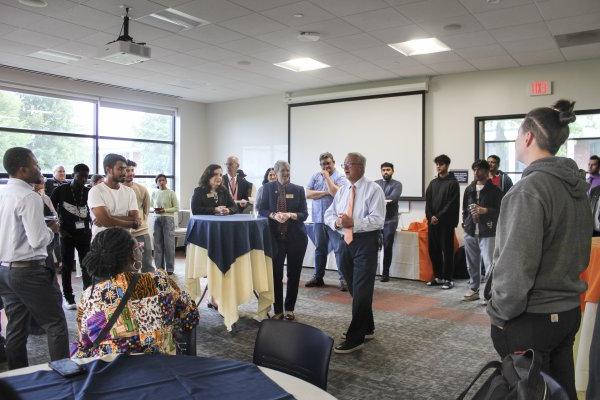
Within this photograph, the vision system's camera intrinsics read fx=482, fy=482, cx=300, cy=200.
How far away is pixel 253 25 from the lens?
219 inches

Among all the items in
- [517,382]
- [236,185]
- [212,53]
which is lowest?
[517,382]

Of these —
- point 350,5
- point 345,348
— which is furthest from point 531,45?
point 345,348

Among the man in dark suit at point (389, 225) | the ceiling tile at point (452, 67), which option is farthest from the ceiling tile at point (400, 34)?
the man in dark suit at point (389, 225)

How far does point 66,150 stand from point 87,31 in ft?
11.8

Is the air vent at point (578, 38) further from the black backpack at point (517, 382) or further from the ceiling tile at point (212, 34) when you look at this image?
the black backpack at point (517, 382)

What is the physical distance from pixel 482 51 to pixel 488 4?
188 centimetres

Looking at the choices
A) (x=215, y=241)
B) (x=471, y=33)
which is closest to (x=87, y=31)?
(x=215, y=241)

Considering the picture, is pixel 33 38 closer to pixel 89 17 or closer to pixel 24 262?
pixel 89 17

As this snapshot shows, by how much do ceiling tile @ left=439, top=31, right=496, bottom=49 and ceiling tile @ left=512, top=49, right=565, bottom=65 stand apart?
3.08ft

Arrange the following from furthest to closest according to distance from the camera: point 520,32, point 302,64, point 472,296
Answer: point 302,64 → point 520,32 → point 472,296

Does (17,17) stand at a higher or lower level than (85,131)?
higher

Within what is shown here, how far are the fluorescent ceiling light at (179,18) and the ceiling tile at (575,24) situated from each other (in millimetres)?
3949

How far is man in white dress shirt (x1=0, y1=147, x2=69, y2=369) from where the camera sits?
2879 millimetres

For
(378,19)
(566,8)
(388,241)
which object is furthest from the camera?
(388,241)
